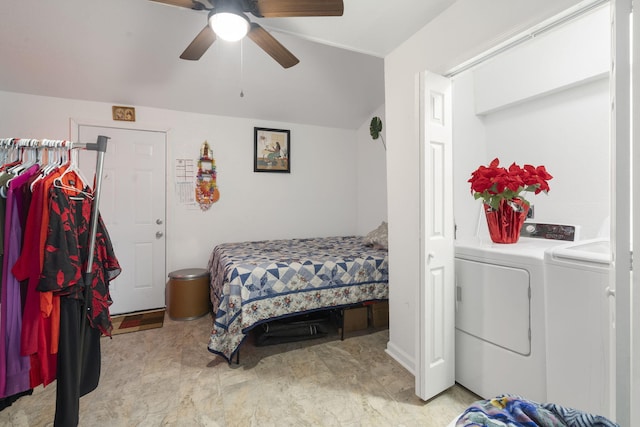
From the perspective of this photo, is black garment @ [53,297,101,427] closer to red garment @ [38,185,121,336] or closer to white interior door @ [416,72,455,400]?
red garment @ [38,185,121,336]

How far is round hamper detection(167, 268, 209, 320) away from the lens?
2.97 m

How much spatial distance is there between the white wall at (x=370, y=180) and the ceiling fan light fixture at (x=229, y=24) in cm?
247

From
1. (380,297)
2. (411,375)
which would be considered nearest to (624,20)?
(411,375)

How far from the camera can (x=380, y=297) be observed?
2.66 meters

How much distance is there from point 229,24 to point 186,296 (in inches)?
101

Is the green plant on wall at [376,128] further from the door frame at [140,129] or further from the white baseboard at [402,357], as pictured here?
the door frame at [140,129]

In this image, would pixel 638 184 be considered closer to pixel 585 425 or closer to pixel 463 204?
pixel 585 425

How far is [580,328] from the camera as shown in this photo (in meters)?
1.23

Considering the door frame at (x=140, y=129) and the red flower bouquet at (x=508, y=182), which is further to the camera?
the door frame at (x=140, y=129)

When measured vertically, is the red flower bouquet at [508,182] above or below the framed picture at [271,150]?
below

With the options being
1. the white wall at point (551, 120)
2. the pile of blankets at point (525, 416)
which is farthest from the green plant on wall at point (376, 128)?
the pile of blankets at point (525, 416)

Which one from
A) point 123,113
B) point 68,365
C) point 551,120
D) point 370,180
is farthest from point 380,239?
point 123,113

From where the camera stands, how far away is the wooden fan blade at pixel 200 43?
1725 millimetres

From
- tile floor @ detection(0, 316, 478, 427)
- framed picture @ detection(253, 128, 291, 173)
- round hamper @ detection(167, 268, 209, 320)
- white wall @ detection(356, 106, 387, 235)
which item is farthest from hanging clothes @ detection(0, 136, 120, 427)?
white wall @ detection(356, 106, 387, 235)
